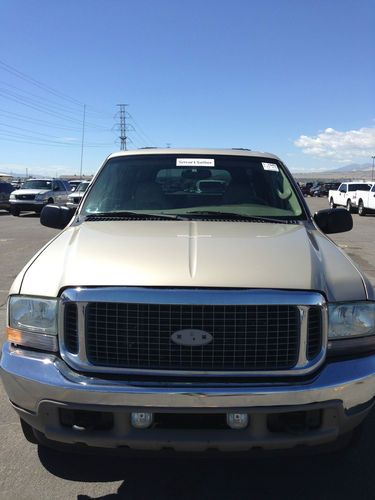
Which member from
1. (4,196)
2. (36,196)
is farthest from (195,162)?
(4,196)

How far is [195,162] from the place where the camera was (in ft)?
14.2

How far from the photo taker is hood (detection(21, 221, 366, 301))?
8.10ft

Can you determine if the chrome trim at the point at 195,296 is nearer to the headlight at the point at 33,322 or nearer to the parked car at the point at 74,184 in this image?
the headlight at the point at 33,322

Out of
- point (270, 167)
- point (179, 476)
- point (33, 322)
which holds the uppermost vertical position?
point (270, 167)

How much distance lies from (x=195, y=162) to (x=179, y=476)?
2492mm

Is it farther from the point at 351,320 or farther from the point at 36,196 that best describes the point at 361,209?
the point at 351,320

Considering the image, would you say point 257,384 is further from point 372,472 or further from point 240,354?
point 372,472

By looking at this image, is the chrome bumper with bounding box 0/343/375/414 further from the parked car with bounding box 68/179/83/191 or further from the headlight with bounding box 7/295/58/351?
the parked car with bounding box 68/179/83/191

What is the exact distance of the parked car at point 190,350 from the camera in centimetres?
234

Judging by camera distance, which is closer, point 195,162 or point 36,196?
point 195,162

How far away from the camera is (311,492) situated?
2.80 m

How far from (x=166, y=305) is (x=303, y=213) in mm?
1862

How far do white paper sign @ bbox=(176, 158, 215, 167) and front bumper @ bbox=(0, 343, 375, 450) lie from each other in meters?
2.30

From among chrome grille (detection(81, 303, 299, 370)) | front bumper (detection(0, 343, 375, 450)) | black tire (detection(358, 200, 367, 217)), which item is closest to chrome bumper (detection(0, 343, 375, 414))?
front bumper (detection(0, 343, 375, 450))
